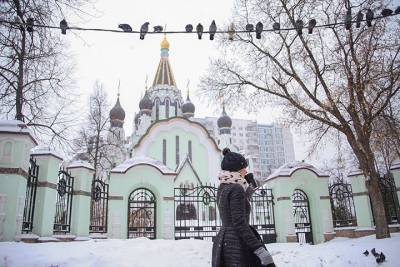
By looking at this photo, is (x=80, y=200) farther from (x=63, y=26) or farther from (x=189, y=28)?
(x=189, y=28)

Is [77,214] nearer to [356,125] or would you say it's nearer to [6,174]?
[6,174]

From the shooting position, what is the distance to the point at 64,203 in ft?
35.3

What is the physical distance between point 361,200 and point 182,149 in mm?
23962

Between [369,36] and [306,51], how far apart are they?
2.19m

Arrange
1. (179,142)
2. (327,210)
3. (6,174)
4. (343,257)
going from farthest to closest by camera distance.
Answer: (179,142) → (327,210) → (343,257) → (6,174)

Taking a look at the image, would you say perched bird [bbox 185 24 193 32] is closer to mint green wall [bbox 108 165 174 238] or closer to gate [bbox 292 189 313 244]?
mint green wall [bbox 108 165 174 238]

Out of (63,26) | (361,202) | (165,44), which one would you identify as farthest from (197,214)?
(165,44)

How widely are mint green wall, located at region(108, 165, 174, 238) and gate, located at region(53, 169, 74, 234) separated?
1.53m

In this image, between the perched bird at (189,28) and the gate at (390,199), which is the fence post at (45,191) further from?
the gate at (390,199)

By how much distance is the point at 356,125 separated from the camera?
37.5 ft

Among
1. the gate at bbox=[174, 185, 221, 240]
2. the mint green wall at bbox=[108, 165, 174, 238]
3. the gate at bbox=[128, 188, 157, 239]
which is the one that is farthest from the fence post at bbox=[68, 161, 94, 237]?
the gate at bbox=[174, 185, 221, 240]

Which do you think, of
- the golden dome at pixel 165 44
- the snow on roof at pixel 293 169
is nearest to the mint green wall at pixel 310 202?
the snow on roof at pixel 293 169

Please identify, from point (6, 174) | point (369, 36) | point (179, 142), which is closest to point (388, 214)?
point (369, 36)

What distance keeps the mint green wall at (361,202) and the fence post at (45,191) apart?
416 inches
